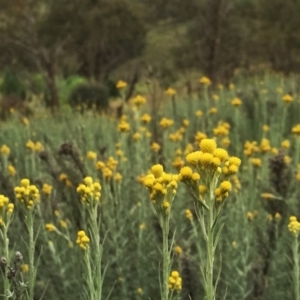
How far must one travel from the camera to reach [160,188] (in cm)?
194

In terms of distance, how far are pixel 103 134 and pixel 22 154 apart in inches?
33.0

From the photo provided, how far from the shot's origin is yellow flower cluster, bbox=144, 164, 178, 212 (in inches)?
76.5

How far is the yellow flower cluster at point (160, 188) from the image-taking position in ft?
6.38

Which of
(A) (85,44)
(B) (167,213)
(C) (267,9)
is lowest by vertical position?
(A) (85,44)

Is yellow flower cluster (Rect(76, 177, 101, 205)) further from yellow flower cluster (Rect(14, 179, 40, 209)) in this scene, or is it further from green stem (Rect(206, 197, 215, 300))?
green stem (Rect(206, 197, 215, 300))

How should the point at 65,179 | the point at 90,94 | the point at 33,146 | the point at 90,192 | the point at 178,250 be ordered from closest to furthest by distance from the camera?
the point at 90,192, the point at 178,250, the point at 65,179, the point at 33,146, the point at 90,94

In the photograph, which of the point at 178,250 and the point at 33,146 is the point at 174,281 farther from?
the point at 33,146

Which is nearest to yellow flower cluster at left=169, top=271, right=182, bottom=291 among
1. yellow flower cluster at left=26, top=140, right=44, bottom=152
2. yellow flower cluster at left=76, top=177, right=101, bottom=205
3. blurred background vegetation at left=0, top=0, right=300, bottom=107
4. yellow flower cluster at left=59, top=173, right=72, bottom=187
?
yellow flower cluster at left=76, top=177, right=101, bottom=205

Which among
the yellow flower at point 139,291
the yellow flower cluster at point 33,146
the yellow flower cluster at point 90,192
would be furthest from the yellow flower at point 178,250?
the yellow flower cluster at point 33,146

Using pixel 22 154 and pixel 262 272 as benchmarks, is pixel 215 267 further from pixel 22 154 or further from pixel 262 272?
pixel 22 154

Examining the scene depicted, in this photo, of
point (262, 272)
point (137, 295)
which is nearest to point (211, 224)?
point (262, 272)

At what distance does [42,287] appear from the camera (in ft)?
10.9

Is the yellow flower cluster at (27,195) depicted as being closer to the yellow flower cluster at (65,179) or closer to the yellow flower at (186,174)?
the yellow flower at (186,174)

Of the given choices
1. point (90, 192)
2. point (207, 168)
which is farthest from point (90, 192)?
point (207, 168)
